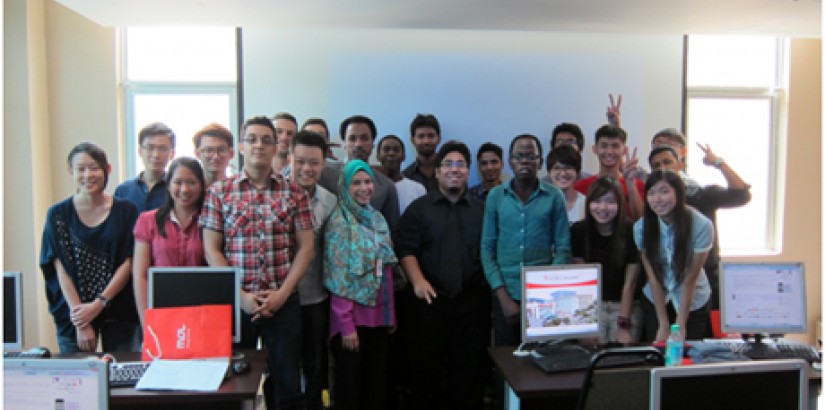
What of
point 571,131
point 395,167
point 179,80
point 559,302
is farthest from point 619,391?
point 179,80

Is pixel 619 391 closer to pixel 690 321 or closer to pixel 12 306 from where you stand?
pixel 690 321

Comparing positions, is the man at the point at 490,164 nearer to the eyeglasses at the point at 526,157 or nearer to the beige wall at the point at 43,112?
the eyeglasses at the point at 526,157

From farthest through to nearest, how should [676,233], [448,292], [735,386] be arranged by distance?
[448,292] → [676,233] → [735,386]

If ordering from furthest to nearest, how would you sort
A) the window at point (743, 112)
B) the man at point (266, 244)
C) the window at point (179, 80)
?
1. the window at point (743, 112)
2. the window at point (179, 80)
3. the man at point (266, 244)

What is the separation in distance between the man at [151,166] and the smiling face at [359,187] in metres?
1.05

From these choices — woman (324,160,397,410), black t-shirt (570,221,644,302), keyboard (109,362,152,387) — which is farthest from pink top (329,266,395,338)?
black t-shirt (570,221,644,302)

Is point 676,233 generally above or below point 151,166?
below

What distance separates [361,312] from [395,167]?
1214mm

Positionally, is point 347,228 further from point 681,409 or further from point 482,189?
point 681,409

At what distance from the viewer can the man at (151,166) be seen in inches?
113

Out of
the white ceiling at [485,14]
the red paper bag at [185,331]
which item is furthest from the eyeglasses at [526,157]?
the red paper bag at [185,331]

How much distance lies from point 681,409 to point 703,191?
6.63 ft

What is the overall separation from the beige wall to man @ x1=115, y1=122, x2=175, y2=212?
126cm

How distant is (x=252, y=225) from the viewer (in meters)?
2.36
